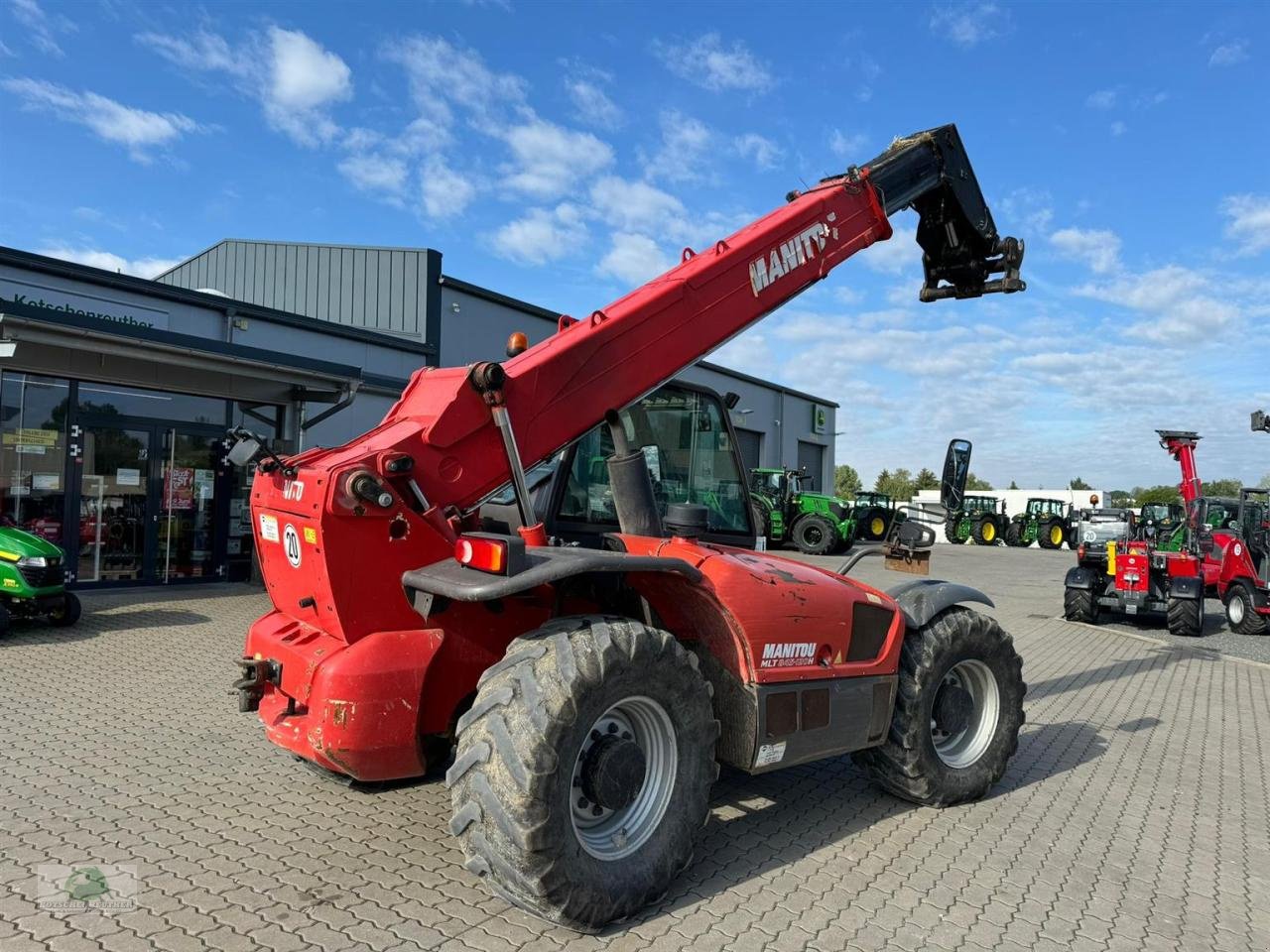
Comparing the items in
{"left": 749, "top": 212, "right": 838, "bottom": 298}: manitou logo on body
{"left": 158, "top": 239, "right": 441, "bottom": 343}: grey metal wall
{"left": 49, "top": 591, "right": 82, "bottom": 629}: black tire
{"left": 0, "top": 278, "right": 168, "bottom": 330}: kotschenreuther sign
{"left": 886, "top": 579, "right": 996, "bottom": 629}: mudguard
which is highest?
{"left": 158, "top": 239, "right": 441, "bottom": 343}: grey metal wall

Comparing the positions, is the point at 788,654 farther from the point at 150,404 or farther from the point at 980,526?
the point at 980,526

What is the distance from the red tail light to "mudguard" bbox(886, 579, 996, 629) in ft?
8.37

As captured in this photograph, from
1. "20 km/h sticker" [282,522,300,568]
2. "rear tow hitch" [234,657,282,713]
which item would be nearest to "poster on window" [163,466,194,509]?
"rear tow hitch" [234,657,282,713]

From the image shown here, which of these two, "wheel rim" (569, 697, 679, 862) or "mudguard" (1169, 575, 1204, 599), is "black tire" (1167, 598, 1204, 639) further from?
"wheel rim" (569, 697, 679, 862)

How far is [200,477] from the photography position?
1382 cm

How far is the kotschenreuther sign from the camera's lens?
12125 mm

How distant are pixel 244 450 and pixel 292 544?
1.46 feet

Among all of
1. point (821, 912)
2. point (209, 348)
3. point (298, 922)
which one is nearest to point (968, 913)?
point (821, 912)

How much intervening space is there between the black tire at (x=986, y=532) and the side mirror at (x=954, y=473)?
11.9 m

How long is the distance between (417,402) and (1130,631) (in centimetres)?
1339

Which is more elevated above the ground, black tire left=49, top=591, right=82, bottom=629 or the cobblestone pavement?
black tire left=49, top=591, right=82, bottom=629

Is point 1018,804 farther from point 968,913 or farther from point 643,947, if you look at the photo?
point 643,947

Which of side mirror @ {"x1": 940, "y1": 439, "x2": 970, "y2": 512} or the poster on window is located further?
side mirror @ {"x1": 940, "y1": 439, "x2": 970, "y2": 512}

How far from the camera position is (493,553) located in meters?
3.23
